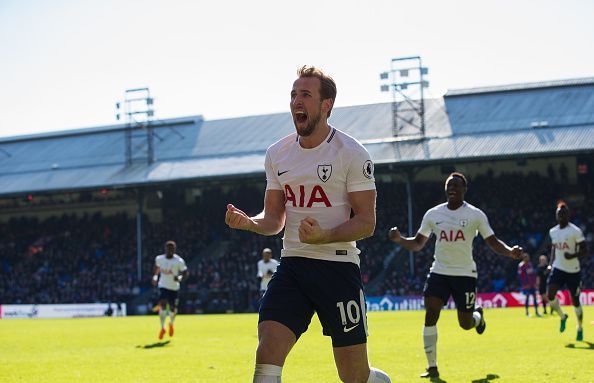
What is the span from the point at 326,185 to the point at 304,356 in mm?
10355

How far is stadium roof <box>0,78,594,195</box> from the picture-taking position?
1927 inches

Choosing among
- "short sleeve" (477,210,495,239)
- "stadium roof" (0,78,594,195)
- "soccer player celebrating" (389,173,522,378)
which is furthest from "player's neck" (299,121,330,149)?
"stadium roof" (0,78,594,195)

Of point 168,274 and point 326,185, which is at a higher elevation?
point 326,185

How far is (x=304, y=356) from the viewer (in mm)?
17031

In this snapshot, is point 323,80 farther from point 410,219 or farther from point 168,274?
point 410,219

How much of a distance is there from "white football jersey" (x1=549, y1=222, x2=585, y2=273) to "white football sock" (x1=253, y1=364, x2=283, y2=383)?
12.4m

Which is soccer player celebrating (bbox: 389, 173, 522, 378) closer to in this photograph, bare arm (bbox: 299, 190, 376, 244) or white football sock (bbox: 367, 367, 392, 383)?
white football sock (bbox: 367, 367, 392, 383)

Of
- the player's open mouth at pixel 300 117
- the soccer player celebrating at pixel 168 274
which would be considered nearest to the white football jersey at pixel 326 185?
the player's open mouth at pixel 300 117

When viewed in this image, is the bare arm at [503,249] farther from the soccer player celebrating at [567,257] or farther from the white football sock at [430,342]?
the soccer player celebrating at [567,257]

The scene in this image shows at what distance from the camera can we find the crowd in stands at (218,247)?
159 feet

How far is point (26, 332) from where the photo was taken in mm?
30125

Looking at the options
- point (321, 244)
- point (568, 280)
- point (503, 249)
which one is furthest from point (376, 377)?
point (568, 280)

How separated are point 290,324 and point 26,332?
2481 cm

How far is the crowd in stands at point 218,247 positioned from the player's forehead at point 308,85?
128ft
